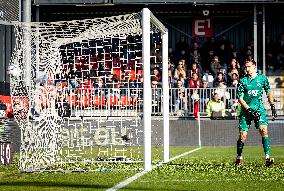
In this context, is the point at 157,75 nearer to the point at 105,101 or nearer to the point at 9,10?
the point at 105,101

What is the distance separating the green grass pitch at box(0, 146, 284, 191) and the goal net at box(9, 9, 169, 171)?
2.84ft

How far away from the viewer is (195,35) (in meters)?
34.2

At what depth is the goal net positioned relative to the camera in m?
15.2

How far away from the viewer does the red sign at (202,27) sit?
34.2 metres

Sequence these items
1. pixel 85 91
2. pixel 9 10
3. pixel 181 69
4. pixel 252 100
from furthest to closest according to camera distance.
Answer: pixel 181 69 → pixel 9 10 → pixel 85 91 → pixel 252 100

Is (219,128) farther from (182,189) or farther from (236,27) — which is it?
(182,189)

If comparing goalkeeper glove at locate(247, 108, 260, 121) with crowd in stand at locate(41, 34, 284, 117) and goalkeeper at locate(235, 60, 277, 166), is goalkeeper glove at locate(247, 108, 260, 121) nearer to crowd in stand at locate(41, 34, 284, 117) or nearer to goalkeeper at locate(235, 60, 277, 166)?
goalkeeper at locate(235, 60, 277, 166)

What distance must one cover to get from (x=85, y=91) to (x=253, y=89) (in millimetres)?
6129

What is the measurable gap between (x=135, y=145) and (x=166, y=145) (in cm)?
192

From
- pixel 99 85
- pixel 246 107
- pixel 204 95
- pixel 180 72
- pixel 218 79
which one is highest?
pixel 180 72

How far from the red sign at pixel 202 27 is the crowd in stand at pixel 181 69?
16.2 inches

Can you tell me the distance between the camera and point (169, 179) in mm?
12188

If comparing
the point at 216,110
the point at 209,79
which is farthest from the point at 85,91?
the point at 209,79

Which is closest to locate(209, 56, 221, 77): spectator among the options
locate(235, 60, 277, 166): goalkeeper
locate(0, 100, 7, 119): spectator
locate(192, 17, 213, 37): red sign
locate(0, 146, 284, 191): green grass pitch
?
locate(192, 17, 213, 37): red sign
